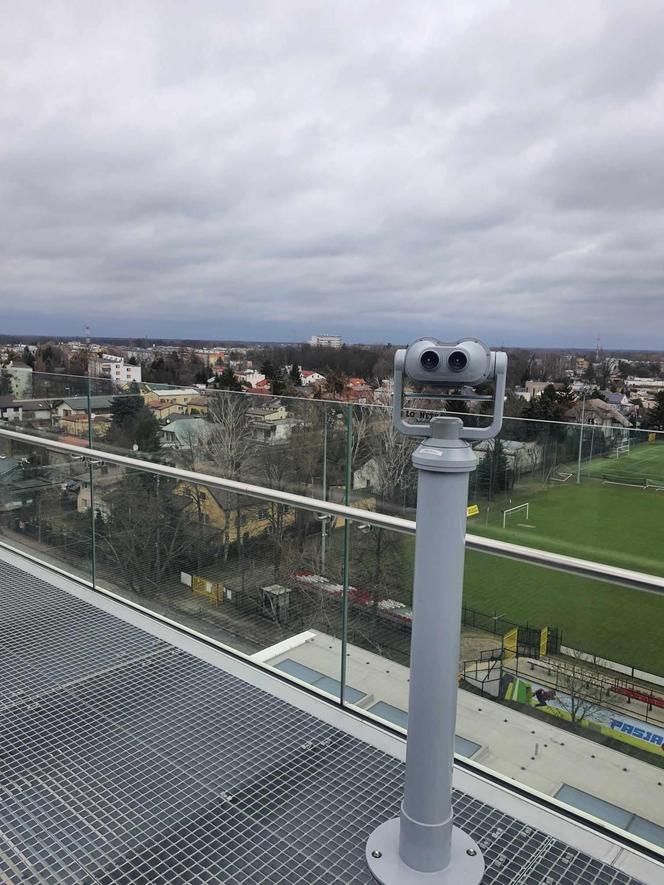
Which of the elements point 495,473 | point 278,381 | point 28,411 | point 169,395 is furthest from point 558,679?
point 278,381

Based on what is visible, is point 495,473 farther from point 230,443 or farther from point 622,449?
point 230,443

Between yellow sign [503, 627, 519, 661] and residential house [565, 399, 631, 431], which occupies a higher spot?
residential house [565, 399, 631, 431]

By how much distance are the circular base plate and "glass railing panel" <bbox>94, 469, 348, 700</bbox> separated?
0.73 meters

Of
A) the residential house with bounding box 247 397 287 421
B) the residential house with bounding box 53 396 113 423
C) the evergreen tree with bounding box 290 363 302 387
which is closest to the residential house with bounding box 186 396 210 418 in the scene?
the residential house with bounding box 247 397 287 421

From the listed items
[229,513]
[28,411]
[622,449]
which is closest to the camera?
[622,449]

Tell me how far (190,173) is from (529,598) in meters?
29.5

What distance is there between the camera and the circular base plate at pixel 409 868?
139 centimetres

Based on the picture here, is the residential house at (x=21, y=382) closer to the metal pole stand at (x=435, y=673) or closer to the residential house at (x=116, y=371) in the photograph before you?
the residential house at (x=116, y=371)

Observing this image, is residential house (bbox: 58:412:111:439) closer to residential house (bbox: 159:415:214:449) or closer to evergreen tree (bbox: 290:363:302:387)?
residential house (bbox: 159:415:214:449)

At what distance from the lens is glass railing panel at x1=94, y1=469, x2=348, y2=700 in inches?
91.0

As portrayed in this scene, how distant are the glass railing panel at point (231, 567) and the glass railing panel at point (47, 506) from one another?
167mm

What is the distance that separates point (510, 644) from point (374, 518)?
556 mm

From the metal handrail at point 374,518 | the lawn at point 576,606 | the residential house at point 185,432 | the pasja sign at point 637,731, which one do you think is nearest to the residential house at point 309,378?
the residential house at point 185,432

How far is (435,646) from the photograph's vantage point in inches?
52.7
